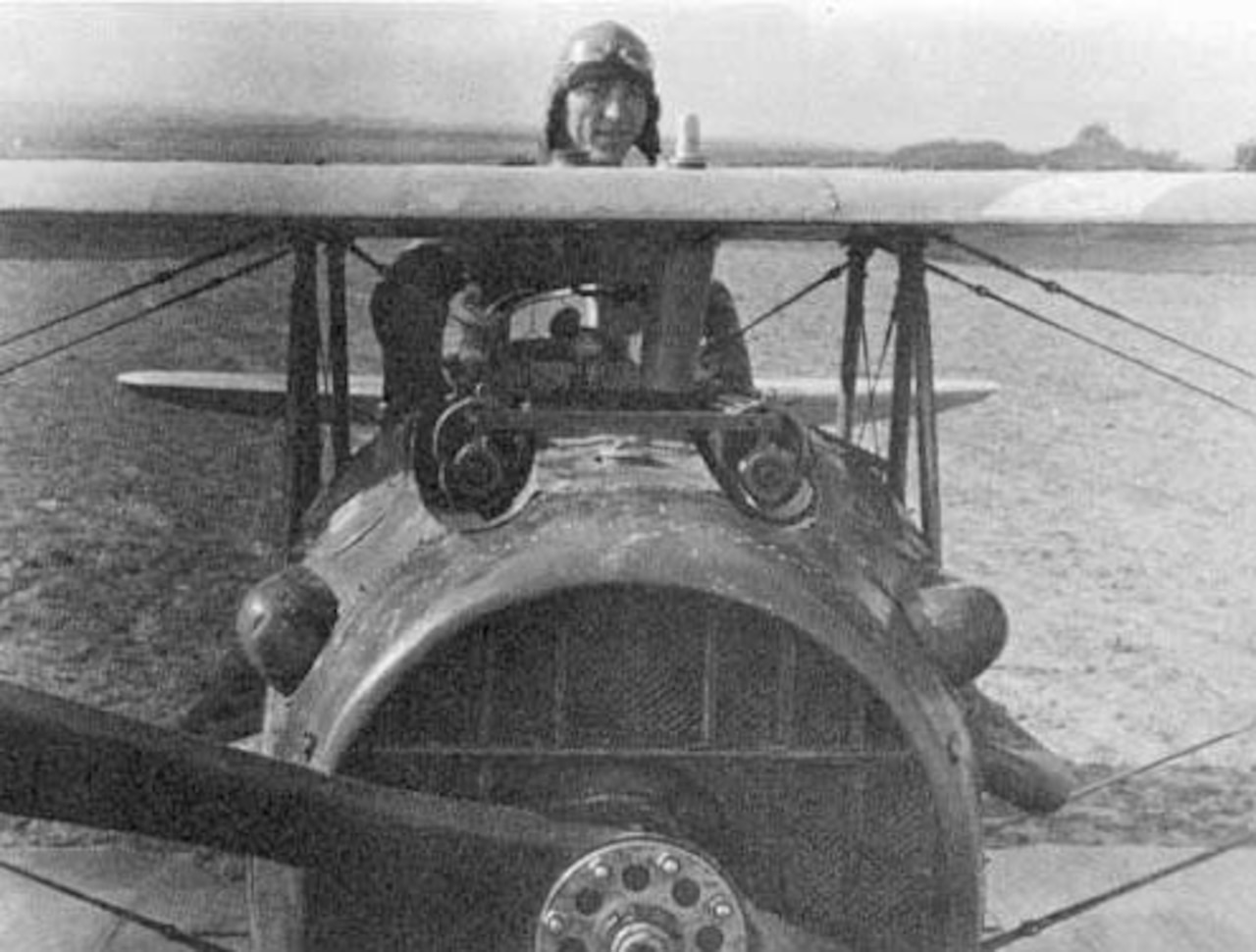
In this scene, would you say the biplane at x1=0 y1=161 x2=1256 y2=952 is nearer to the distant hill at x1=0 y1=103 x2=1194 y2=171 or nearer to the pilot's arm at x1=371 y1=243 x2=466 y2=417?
the pilot's arm at x1=371 y1=243 x2=466 y2=417

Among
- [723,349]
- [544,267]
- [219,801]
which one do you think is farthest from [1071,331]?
[219,801]

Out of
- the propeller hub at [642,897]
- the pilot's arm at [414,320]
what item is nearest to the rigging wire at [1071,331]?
the pilot's arm at [414,320]

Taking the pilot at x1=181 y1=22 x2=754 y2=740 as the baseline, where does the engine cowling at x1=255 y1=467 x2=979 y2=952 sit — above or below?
below

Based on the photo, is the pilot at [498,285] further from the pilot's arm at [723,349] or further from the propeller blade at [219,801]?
the propeller blade at [219,801]

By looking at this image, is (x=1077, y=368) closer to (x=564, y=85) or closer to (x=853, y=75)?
(x=853, y=75)

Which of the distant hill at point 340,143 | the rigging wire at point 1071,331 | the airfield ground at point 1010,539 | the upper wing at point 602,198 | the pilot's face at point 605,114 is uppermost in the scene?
the pilot's face at point 605,114

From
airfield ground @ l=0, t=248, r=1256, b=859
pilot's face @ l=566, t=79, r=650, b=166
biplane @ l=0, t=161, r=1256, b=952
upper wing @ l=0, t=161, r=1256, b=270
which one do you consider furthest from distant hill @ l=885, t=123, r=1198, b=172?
biplane @ l=0, t=161, r=1256, b=952
